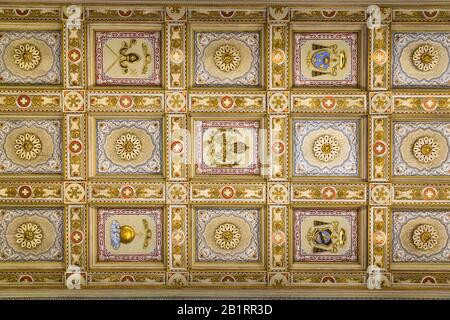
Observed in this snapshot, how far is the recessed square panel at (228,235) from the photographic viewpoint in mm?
6934

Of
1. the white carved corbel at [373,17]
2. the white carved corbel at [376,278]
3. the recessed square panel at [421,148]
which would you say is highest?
the white carved corbel at [373,17]

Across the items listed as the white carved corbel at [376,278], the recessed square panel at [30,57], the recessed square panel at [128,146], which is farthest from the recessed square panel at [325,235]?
the recessed square panel at [30,57]

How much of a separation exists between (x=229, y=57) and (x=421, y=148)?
3127mm

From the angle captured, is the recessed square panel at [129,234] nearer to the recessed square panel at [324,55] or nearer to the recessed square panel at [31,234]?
the recessed square panel at [31,234]

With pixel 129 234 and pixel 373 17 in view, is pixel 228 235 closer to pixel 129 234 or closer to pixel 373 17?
pixel 129 234

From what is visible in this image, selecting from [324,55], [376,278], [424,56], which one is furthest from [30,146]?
[424,56]

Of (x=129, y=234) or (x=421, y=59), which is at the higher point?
(x=421, y=59)

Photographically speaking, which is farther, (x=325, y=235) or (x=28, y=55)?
(x=325, y=235)

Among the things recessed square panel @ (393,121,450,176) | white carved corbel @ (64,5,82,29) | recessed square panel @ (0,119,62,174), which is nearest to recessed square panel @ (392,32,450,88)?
recessed square panel @ (393,121,450,176)

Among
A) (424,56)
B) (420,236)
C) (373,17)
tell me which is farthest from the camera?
(420,236)

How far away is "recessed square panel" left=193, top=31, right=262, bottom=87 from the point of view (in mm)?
6707

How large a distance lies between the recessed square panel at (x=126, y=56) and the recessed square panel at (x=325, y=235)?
310cm

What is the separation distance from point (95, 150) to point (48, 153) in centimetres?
69

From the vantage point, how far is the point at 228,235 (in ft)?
22.7
